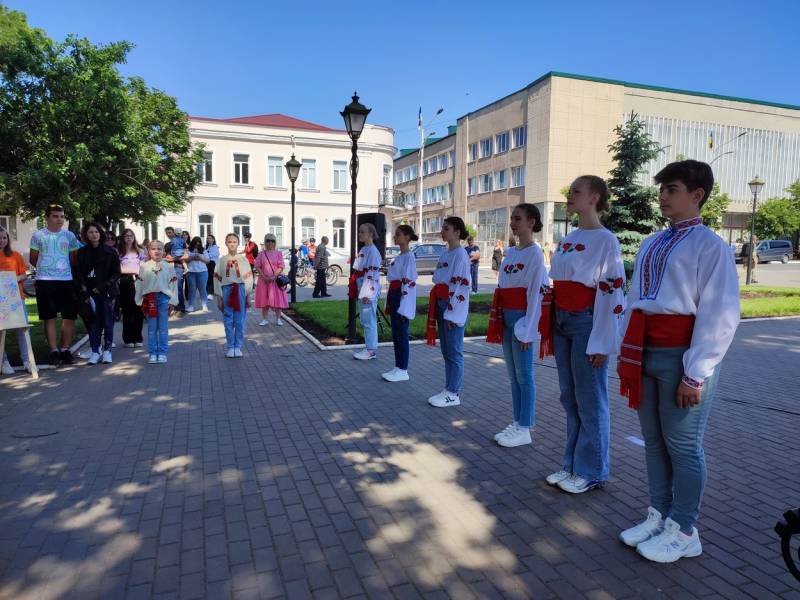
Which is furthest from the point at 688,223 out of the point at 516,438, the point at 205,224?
the point at 205,224

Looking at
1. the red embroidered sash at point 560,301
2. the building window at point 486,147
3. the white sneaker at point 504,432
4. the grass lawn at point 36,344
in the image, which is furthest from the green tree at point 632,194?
the building window at point 486,147

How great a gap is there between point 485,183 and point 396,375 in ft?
156

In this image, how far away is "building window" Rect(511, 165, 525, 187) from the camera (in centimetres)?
4606

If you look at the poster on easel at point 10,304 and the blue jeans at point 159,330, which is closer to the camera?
the poster on easel at point 10,304

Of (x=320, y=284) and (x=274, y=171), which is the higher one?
(x=274, y=171)

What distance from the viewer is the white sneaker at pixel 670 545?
2992mm

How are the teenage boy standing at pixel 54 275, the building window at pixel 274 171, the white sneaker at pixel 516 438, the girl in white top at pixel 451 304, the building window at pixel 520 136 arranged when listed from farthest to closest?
the building window at pixel 520 136 → the building window at pixel 274 171 → the teenage boy standing at pixel 54 275 → the girl in white top at pixel 451 304 → the white sneaker at pixel 516 438

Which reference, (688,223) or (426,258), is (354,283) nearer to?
(688,223)

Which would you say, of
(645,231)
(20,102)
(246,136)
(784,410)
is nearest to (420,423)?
(784,410)

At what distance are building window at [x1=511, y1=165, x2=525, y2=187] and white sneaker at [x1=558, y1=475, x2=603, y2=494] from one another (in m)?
44.4

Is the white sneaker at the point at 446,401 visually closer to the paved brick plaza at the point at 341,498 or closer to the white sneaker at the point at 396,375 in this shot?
the paved brick plaza at the point at 341,498

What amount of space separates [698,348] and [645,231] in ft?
49.3

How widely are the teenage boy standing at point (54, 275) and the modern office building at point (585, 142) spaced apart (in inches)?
1331

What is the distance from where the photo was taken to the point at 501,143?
48.9 meters
